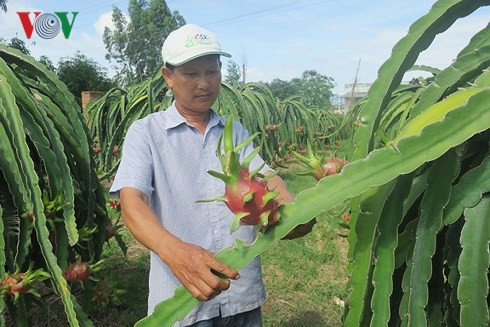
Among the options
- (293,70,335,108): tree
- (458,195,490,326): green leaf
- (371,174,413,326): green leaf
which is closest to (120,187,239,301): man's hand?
(371,174,413,326): green leaf

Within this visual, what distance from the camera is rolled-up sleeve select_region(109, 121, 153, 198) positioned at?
1409mm

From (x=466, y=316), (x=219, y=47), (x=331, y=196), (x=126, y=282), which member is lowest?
(x=126, y=282)

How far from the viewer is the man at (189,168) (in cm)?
150

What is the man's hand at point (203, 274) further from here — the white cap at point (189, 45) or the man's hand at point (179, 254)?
the white cap at point (189, 45)

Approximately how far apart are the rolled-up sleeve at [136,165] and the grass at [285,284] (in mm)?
968

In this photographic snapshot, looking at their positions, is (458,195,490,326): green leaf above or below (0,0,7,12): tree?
below

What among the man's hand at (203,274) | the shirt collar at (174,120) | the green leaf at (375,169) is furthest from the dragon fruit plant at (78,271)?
the green leaf at (375,169)

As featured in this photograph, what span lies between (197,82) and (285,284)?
219 centimetres

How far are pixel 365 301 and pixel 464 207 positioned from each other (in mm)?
235

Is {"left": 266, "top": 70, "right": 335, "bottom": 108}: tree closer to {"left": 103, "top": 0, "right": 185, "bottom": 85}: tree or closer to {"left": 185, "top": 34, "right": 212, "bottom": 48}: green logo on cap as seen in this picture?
{"left": 103, "top": 0, "right": 185, "bottom": 85}: tree

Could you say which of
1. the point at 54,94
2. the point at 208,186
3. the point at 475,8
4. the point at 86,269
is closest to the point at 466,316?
the point at 475,8

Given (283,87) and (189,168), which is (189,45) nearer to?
(189,168)

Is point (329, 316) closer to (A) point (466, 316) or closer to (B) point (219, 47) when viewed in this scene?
(B) point (219, 47)

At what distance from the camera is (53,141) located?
1713 mm
